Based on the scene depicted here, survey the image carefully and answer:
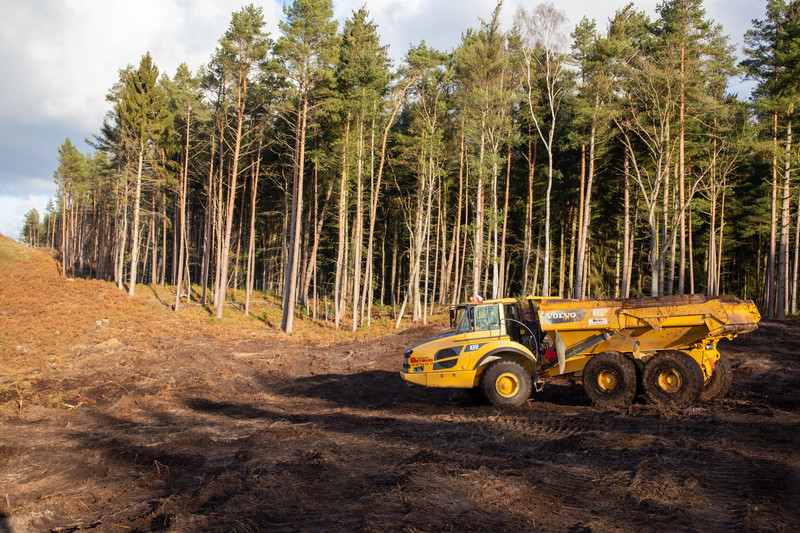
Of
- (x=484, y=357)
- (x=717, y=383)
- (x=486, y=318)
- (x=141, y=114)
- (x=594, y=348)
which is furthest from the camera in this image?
(x=141, y=114)

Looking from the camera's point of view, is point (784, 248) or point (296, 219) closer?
point (784, 248)

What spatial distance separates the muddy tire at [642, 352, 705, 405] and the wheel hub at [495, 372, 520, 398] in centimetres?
296

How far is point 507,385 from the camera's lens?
1177cm

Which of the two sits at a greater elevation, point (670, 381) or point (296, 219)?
point (296, 219)

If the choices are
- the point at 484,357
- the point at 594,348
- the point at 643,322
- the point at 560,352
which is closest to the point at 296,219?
the point at 484,357

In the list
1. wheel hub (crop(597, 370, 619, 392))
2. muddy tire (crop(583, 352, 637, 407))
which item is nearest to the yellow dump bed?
muddy tire (crop(583, 352, 637, 407))

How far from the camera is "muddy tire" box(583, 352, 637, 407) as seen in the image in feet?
35.9

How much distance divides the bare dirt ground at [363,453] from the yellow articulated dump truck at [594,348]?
0.65 m

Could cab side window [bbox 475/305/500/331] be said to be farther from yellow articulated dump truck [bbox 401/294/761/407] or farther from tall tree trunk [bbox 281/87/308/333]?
tall tree trunk [bbox 281/87/308/333]

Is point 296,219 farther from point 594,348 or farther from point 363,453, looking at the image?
point 363,453

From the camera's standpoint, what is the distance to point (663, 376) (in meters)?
10.9

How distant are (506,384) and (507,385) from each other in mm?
36

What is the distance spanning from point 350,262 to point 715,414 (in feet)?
100

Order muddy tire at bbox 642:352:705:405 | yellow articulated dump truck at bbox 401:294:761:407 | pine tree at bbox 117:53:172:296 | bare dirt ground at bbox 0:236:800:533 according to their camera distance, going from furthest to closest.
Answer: pine tree at bbox 117:53:172:296
yellow articulated dump truck at bbox 401:294:761:407
muddy tire at bbox 642:352:705:405
bare dirt ground at bbox 0:236:800:533
